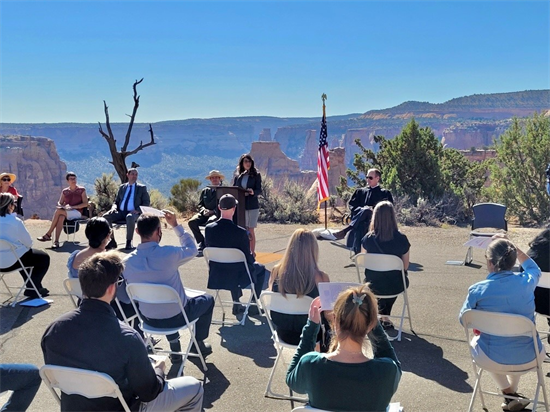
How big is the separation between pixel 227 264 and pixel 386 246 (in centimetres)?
169

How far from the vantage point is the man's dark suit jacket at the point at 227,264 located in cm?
588

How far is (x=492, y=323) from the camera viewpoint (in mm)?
3682

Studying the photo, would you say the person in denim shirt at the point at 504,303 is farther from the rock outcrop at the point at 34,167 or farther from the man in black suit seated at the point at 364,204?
the rock outcrop at the point at 34,167

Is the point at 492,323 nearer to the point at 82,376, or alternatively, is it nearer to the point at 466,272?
the point at 82,376

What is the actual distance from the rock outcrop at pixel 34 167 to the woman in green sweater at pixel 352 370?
79201mm

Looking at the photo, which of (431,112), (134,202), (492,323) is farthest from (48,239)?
(431,112)

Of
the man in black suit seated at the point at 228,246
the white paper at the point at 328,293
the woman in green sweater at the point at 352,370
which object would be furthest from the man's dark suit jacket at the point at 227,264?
the woman in green sweater at the point at 352,370

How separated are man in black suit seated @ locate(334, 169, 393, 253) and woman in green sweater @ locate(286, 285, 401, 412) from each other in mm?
5954

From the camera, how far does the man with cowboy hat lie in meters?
9.88

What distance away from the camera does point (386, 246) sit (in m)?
5.68

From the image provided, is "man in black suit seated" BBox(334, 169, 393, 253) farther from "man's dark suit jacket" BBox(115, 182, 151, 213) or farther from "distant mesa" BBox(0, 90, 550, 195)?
"distant mesa" BBox(0, 90, 550, 195)

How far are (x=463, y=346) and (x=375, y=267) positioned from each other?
113 cm

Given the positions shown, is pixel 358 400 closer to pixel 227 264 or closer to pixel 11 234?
pixel 227 264

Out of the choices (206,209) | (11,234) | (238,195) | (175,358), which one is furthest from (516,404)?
(206,209)
